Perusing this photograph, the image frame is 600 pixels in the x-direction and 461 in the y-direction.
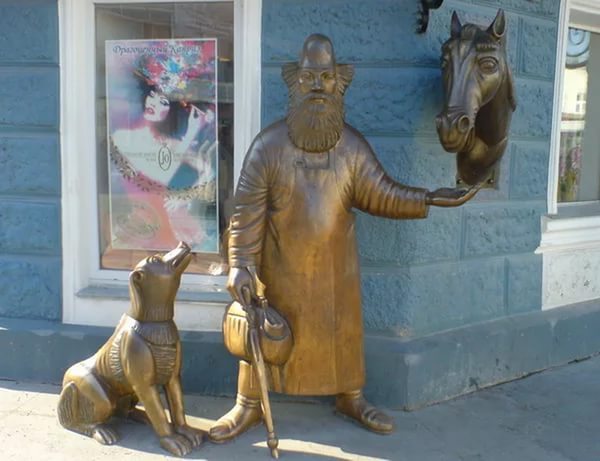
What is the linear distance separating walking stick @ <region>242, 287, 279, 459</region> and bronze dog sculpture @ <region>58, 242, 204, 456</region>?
0.37 metres

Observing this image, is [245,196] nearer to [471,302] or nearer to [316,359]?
[316,359]

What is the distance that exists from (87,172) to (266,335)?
5.56 ft

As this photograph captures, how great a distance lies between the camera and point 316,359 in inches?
132

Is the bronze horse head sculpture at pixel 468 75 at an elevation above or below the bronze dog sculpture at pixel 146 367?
above

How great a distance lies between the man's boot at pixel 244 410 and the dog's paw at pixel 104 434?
478 mm

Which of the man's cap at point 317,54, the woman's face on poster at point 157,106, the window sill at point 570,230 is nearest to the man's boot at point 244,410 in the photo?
the man's cap at point 317,54

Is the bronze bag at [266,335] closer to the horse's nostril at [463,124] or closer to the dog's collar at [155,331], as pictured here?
the dog's collar at [155,331]

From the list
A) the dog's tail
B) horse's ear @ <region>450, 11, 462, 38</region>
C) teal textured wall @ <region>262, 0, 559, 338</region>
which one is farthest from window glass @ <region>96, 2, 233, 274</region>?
horse's ear @ <region>450, 11, 462, 38</region>

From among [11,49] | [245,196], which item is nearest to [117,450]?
[245,196]

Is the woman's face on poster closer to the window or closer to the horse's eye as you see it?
the horse's eye

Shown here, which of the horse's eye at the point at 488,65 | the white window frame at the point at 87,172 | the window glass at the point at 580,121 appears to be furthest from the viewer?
the window glass at the point at 580,121

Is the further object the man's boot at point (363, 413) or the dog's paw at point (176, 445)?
the man's boot at point (363, 413)

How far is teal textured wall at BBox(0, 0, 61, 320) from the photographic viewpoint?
4004mm

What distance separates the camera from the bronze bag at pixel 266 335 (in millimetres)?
3229
